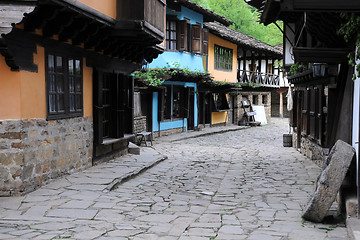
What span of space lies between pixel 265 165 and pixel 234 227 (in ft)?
19.1

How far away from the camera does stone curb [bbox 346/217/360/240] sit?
14.3 ft

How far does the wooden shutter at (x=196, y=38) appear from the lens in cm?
1987

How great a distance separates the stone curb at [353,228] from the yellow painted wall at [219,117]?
20.1 m

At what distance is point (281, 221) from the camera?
18.2 ft

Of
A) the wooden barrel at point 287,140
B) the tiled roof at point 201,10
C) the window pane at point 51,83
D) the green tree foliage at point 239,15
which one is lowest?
the wooden barrel at point 287,140

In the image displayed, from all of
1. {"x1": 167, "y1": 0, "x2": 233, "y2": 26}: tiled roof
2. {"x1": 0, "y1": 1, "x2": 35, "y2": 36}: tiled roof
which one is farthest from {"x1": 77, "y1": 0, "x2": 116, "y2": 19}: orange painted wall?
{"x1": 167, "y1": 0, "x2": 233, "y2": 26}: tiled roof

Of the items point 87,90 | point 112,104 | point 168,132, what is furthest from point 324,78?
point 168,132

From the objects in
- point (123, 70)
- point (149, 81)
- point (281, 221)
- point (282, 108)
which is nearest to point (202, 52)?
point (149, 81)

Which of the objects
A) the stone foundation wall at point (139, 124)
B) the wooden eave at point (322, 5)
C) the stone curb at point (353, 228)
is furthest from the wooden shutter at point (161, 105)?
the wooden eave at point (322, 5)

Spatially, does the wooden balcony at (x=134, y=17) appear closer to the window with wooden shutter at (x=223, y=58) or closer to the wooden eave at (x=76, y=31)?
the wooden eave at (x=76, y=31)

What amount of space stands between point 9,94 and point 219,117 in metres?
20.6

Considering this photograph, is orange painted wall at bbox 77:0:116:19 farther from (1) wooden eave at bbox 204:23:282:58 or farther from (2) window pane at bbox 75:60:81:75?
(1) wooden eave at bbox 204:23:282:58

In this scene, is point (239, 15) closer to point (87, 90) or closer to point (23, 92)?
point (87, 90)

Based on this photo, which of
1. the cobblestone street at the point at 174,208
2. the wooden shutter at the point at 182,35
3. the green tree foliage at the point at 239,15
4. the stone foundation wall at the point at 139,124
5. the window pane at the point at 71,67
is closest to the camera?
the cobblestone street at the point at 174,208
